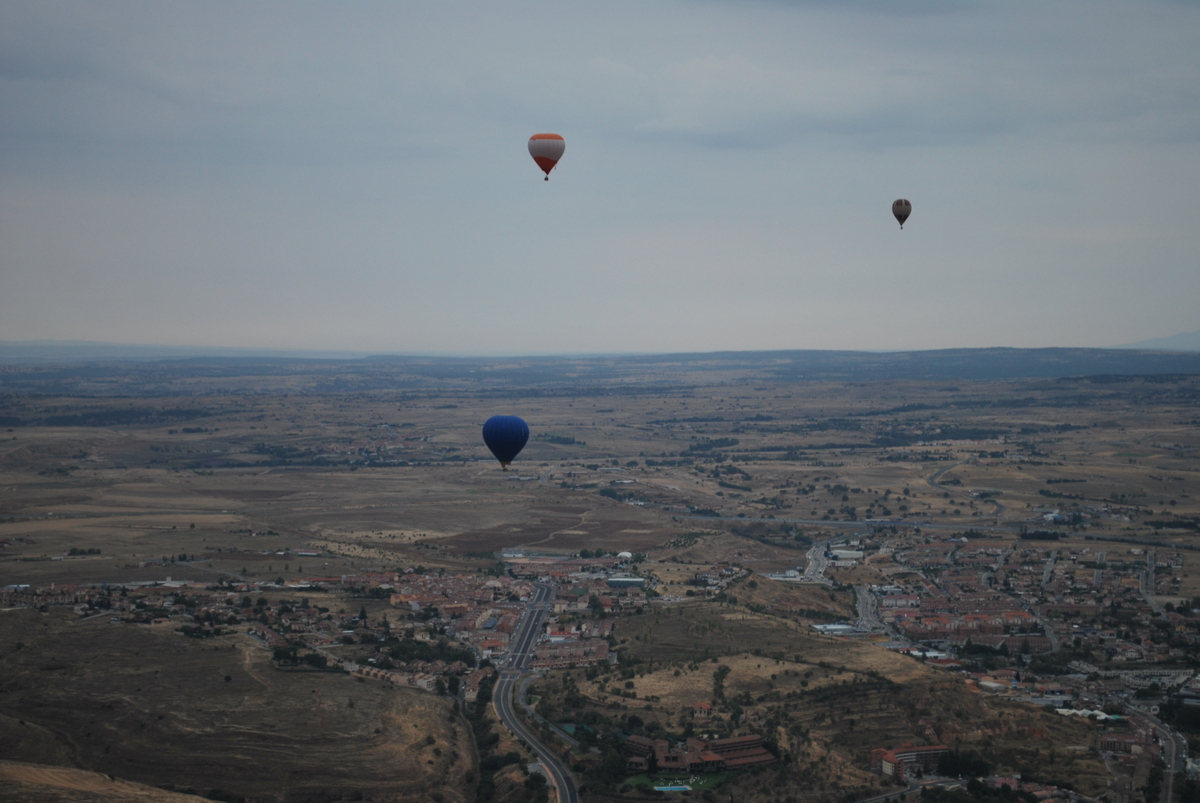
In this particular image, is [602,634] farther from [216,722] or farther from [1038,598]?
[1038,598]

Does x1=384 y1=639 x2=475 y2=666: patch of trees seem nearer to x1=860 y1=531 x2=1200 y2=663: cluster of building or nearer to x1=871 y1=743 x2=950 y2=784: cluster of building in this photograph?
x1=871 y1=743 x2=950 y2=784: cluster of building

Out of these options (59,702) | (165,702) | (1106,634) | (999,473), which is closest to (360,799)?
(165,702)

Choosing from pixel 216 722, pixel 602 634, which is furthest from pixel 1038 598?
pixel 216 722

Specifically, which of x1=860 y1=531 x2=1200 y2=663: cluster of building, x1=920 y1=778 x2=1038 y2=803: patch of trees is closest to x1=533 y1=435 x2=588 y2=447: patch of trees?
x1=860 y1=531 x2=1200 y2=663: cluster of building

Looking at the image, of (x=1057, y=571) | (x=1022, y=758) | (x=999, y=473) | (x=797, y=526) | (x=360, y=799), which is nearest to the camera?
(x=360, y=799)

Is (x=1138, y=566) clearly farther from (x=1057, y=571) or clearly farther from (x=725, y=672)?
(x=725, y=672)

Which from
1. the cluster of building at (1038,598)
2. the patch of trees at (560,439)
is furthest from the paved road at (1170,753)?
the patch of trees at (560,439)

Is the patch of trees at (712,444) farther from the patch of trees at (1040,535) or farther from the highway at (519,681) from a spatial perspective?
the highway at (519,681)
